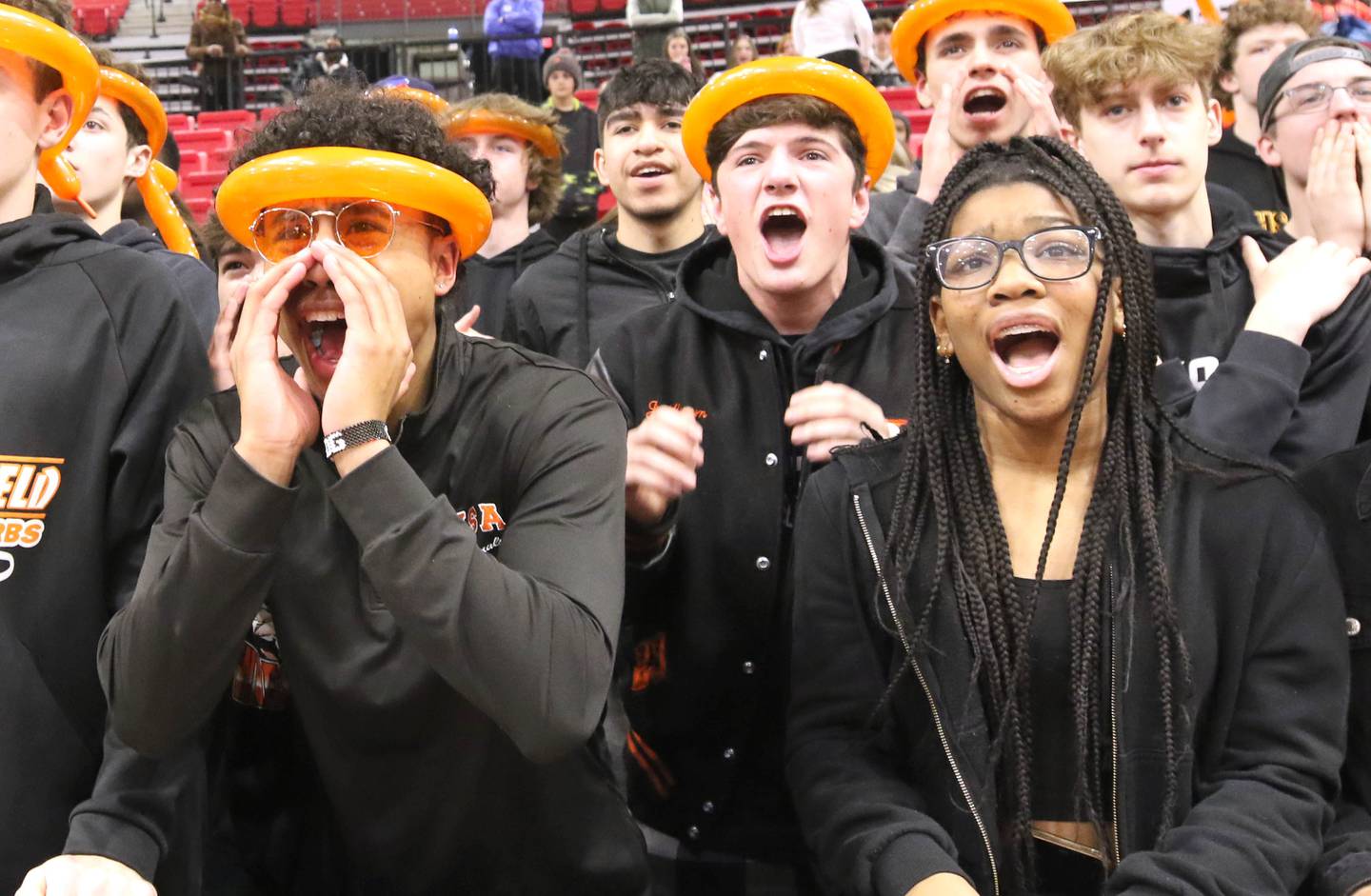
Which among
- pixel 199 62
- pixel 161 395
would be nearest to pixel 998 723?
pixel 161 395

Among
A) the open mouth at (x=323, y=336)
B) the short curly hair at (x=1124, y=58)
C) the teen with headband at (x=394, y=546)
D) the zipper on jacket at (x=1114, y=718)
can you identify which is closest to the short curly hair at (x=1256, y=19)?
the short curly hair at (x=1124, y=58)

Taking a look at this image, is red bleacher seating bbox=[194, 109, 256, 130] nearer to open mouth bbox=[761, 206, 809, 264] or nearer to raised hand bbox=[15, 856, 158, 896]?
open mouth bbox=[761, 206, 809, 264]

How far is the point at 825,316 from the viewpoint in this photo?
3.02 meters

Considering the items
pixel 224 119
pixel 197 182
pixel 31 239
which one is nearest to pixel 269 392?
pixel 31 239

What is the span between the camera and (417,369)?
230 centimetres

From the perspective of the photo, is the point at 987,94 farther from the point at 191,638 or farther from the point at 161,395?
the point at 191,638

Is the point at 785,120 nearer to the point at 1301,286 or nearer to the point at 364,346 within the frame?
the point at 1301,286

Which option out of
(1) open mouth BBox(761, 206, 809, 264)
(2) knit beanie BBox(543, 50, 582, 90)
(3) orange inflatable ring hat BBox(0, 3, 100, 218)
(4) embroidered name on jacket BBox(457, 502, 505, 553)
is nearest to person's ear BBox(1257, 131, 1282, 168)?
(1) open mouth BBox(761, 206, 809, 264)

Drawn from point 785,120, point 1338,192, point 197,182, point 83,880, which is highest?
point 785,120

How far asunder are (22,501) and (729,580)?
4.09ft

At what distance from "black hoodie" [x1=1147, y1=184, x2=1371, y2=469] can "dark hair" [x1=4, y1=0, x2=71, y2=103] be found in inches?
73.7

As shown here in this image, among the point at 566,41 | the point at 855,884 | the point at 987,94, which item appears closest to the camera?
the point at 855,884

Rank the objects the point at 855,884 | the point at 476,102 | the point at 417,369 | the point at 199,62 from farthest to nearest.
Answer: the point at 199,62
the point at 476,102
the point at 417,369
the point at 855,884

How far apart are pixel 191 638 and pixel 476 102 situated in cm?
385
